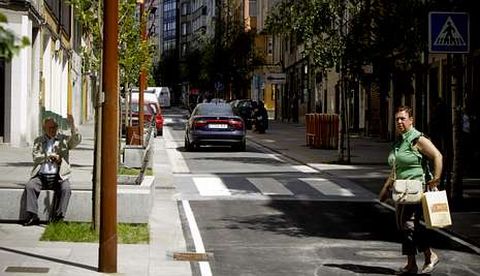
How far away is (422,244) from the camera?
8250 millimetres

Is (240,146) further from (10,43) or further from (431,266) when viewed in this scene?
(10,43)

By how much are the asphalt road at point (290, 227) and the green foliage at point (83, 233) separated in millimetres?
609

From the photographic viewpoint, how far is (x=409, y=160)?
819cm

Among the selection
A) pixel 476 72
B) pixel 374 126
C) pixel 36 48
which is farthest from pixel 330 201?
pixel 374 126

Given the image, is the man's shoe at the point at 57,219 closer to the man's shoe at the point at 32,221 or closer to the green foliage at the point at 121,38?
the man's shoe at the point at 32,221

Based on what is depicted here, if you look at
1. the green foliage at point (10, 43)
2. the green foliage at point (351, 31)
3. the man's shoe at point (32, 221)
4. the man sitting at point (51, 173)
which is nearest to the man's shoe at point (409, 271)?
the man sitting at point (51, 173)

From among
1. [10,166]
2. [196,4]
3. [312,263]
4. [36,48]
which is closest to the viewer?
[312,263]

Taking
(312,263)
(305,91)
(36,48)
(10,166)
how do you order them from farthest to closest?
1. (305,91)
2. (36,48)
3. (10,166)
4. (312,263)

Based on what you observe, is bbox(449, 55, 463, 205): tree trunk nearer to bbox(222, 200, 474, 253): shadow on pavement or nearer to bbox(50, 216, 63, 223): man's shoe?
bbox(222, 200, 474, 253): shadow on pavement

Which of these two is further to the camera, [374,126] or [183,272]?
[374,126]

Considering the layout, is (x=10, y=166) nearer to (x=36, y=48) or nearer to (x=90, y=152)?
(x=90, y=152)

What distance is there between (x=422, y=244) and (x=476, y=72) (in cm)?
1438

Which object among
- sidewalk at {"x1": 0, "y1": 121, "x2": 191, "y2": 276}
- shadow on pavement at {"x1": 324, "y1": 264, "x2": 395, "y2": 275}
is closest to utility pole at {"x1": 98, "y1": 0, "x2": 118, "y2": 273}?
sidewalk at {"x1": 0, "y1": 121, "x2": 191, "y2": 276}

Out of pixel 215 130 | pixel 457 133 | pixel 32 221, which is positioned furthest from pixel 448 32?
pixel 215 130
